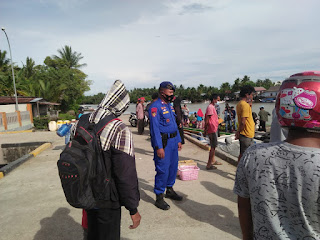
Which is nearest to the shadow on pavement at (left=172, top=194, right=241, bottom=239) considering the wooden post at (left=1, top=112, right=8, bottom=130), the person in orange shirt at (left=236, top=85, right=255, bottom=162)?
the person in orange shirt at (left=236, top=85, right=255, bottom=162)

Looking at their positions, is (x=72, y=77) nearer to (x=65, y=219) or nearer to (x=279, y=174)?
(x=65, y=219)

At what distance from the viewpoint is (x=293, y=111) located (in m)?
1.06

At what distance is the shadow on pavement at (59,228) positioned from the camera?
9.91ft

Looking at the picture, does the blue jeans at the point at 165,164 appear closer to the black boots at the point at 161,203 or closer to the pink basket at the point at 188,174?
the black boots at the point at 161,203

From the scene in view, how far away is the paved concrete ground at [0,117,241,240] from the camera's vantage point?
303 cm

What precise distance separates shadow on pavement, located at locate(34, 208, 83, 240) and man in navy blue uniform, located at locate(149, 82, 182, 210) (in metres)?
1.29

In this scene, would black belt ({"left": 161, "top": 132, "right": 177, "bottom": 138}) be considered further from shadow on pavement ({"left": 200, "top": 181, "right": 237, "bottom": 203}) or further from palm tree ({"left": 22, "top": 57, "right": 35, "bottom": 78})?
palm tree ({"left": 22, "top": 57, "right": 35, "bottom": 78})

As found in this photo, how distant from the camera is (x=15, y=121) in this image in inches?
672

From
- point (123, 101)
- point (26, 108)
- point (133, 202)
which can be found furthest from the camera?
point (26, 108)

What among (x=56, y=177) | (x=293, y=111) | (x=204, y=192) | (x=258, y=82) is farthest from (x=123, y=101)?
(x=258, y=82)

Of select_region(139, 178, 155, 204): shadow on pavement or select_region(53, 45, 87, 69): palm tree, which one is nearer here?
select_region(139, 178, 155, 204): shadow on pavement

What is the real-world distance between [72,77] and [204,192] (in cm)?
3503

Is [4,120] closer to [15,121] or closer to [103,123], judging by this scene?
[15,121]

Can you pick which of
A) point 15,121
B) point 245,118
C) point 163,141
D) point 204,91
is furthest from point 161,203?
point 204,91
